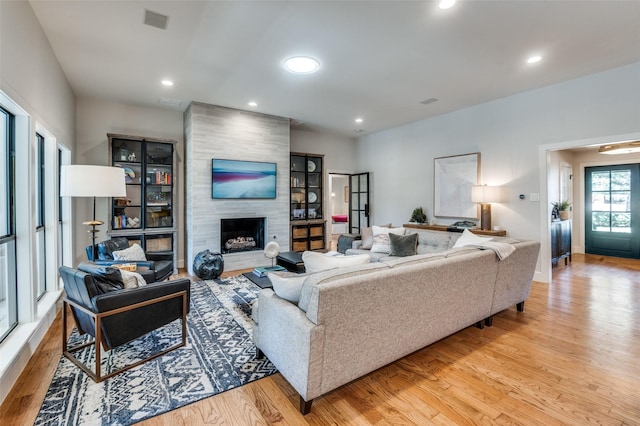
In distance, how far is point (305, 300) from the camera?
1.76 metres

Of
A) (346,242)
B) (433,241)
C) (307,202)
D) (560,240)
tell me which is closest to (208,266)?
(346,242)

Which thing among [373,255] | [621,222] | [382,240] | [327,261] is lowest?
[373,255]

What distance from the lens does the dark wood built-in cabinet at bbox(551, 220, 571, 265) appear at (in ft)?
16.5

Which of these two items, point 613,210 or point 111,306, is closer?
point 111,306

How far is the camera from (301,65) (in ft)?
11.6

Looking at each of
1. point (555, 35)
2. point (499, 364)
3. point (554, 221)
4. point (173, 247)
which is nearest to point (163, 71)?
point (173, 247)

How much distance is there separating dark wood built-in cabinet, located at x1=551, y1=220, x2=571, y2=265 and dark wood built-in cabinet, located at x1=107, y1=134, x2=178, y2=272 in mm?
6492

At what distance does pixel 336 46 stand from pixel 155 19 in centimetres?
173

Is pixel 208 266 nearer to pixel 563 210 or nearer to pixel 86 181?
pixel 86 181

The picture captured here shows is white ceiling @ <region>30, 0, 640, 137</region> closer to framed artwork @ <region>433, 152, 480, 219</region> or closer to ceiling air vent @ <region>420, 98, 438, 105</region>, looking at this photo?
ceiling air vent @ <region>420, 98, 438, 105</region>

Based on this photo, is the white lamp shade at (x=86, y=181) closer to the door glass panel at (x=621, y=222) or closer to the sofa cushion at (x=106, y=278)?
the sofa cushion at (x=106, y=278)

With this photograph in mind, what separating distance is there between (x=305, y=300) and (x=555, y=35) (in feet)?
11.7

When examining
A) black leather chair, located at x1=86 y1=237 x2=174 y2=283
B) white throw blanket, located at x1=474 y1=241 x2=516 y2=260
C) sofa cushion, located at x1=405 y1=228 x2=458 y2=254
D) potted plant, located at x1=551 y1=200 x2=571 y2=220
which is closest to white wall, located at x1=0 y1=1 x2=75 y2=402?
black leather chair, located at x1=86 y1=237 x2=174 y2=283

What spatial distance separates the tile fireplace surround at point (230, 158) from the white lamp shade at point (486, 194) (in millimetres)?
3446
